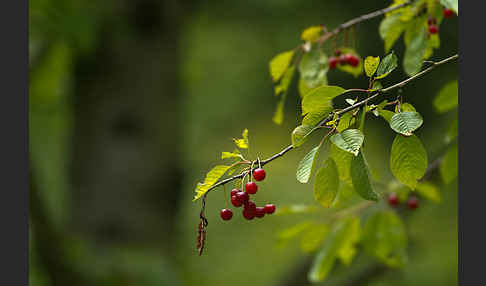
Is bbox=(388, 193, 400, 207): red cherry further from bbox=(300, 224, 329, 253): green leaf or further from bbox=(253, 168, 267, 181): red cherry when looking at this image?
bbox=(253, 168, 267, 181): red cherry

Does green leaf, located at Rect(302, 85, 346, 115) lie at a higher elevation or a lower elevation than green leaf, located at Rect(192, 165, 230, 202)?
higher

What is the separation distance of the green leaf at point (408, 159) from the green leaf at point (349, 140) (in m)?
0.10

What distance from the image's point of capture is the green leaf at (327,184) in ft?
2.86

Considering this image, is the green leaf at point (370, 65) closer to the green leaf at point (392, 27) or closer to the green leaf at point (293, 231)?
the green leaf at point (392, 27)

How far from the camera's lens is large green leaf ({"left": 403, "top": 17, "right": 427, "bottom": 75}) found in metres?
1.28

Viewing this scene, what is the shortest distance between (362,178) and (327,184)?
61 mm

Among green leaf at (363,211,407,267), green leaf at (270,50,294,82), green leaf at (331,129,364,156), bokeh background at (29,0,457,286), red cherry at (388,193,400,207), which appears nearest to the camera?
green leaf at (331,129,364,156)

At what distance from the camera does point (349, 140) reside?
793 millimetres

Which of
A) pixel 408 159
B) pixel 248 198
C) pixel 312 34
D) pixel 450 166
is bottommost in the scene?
pixel 450 166

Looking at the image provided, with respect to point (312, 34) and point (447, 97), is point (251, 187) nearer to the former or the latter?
point (312, 34)

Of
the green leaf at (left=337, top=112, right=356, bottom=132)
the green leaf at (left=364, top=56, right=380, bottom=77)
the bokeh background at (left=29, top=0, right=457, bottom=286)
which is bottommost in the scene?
the bokeh background at (left=29, top=0, right=457, bottom=286)

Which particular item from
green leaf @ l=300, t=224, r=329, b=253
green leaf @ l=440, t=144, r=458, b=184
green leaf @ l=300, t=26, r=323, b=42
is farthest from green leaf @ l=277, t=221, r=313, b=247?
green leaf @ l=300, t=26, r=323, b=42

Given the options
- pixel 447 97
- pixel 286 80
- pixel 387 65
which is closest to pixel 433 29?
pixel 447 97

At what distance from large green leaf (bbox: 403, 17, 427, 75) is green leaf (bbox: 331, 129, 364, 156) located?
1.84 ft
